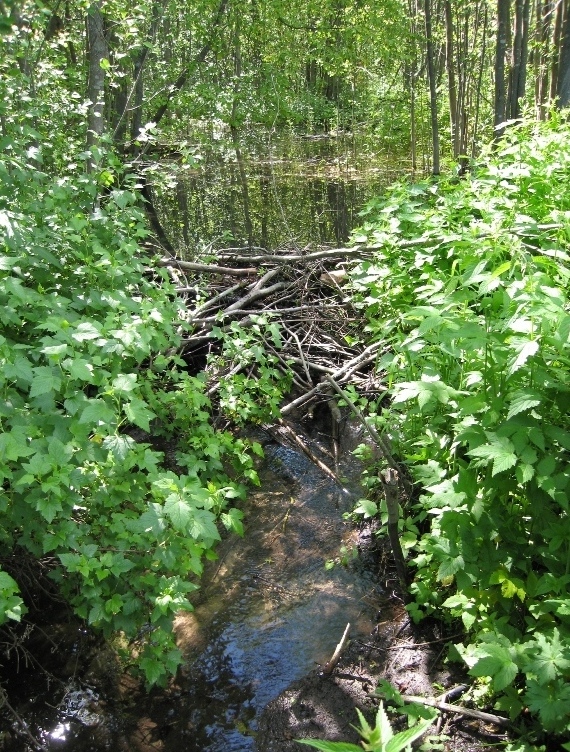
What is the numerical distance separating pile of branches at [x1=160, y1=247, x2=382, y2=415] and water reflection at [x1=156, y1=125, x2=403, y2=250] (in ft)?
2.20

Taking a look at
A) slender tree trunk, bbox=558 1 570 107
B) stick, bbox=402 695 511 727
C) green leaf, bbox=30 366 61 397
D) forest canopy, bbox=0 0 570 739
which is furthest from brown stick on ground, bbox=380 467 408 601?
slender tree trunk, bbox=558 1 570 107

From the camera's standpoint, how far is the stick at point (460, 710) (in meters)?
2.47

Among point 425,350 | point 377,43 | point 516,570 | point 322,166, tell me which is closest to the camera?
point 516,570

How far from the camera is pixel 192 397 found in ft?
13.0

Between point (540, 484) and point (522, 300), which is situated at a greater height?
point (522, 300)

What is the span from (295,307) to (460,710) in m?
3.97

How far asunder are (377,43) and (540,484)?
13.9 meters

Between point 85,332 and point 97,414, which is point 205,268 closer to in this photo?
point 85,332

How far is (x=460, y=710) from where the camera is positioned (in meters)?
2.54

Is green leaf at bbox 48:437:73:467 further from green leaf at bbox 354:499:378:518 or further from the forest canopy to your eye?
green leaf at bbox 354:499:378:518

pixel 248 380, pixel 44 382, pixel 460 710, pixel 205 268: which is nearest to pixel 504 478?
pixel 460 710

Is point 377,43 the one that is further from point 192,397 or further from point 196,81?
point 192,397

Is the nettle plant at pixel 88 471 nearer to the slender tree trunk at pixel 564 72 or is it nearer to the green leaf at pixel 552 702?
the green leaf at pixel 552 702

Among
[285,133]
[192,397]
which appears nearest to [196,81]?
[192,397]
